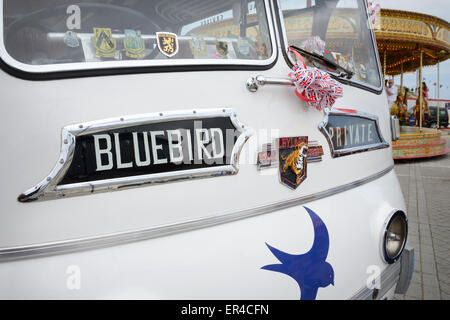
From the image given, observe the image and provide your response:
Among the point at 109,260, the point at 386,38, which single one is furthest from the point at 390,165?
the point at 386,38

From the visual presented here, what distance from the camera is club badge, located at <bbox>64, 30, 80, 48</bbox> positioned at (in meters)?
0.96

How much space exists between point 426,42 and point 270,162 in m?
9.84

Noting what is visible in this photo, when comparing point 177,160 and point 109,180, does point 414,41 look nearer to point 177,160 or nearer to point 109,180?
point 177,160

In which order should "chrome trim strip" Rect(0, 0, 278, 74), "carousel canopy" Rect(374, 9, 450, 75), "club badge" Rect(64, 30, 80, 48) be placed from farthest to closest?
"carousel canopy" Rect(374, 9, 450, 75) → "club badge" Rect(64, 30, 80, 48) → "chrome trim strip" Rect(0, 0, 278, 74)

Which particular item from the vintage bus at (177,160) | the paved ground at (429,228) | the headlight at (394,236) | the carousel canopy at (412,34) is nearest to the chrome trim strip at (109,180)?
the vintage bus at (177,160)

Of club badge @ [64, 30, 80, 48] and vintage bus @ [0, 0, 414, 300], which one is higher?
club badge @ [64, 30, 80, 48]

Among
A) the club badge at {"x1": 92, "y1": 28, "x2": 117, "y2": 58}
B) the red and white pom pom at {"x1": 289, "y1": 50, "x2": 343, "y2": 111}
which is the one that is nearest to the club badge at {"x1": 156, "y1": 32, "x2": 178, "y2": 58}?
the club badge at {"x1": 92, "y1": 28, "x2": 117, "y2": 58}

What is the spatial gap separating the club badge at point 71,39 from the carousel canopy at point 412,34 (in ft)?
27.1

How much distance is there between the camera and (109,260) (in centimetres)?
93

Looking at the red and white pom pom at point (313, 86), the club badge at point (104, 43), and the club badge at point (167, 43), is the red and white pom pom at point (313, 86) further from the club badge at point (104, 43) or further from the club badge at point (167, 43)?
the club badge at point (104, 43)

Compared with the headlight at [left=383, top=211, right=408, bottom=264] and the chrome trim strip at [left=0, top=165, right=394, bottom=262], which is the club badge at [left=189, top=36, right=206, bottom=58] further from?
the headlight at [left=383, top=211, right=408, bottom=264]

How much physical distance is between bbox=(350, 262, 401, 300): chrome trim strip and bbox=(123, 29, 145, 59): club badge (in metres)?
1.28

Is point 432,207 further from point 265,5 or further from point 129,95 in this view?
point 129,95

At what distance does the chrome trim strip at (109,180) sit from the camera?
87 centimetres
